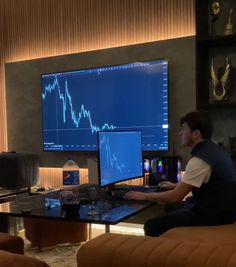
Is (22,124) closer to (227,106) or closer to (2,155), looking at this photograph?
(2,155)

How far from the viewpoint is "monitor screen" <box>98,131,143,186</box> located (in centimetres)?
261

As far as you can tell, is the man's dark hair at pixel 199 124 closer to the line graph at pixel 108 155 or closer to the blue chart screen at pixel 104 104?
the line graph at pixel 108 155

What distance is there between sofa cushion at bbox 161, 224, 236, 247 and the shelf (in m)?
1.70

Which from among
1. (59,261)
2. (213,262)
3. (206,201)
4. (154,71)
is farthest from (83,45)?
(213,262)

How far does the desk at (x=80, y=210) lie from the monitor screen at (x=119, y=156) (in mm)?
181

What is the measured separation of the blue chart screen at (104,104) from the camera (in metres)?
3.82

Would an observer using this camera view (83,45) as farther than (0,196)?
Yes

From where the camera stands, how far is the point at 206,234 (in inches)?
86.8

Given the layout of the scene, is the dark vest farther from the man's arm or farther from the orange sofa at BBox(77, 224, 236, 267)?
the orange sofa at BBox(77, 224, 236, 267)

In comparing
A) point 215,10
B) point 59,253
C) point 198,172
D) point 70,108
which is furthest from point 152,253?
point 70,108

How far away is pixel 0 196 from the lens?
3330 mm

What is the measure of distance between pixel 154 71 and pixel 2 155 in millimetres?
1769

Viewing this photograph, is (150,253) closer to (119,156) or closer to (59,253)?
(119,156)

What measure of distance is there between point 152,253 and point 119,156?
159 cm
